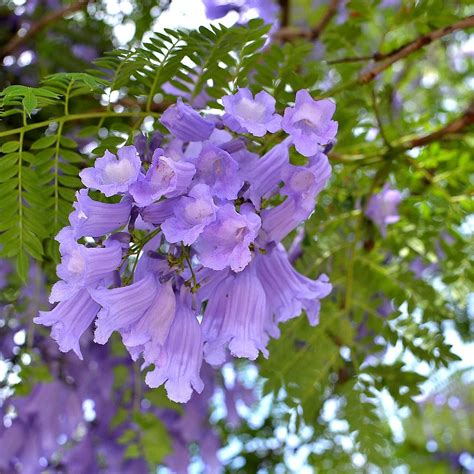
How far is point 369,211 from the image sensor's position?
81 cm

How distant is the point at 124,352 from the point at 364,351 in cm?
35

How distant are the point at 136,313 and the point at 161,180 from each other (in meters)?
0.09

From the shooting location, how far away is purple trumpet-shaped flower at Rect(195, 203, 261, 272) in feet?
1.49

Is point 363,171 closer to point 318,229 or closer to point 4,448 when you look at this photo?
Result: point 318,229

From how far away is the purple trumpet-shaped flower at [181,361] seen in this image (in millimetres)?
491

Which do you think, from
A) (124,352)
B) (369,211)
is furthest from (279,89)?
(124,352)

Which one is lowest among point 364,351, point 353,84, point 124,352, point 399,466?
point 399,466

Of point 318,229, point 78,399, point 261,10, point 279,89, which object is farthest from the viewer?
point 261,10

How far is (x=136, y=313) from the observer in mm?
490

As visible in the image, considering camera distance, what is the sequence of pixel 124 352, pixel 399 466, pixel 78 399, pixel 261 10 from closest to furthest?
pixel 124 352 → pixel 78 399 → pixel 261 10 → pixel 399 466

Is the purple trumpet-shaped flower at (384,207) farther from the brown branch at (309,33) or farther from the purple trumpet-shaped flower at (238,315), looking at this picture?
the brown branch at (309,33)

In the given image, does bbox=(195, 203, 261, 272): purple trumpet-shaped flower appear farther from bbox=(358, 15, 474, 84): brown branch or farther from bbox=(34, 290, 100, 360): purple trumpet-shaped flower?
bbox=(358, 15, 474, 84): brown branch

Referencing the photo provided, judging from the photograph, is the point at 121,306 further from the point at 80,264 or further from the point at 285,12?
the point at 285,12

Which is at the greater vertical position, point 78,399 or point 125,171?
point 125,171
